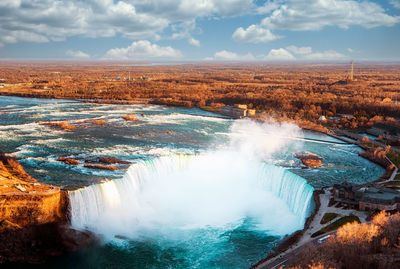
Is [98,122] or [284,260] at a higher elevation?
[98,122]

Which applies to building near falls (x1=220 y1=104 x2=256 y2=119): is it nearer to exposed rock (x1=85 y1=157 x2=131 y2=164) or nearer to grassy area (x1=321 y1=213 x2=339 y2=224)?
exposed rock (x1=85 y1=157 x2=131 y2=164)

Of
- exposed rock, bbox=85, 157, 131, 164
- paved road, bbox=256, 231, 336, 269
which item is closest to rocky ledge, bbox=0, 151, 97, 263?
exposed rock, bbox=85, 157, 131, 164

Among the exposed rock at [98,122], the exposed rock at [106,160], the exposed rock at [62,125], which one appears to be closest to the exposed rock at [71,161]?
the exposed rock at [106,160]

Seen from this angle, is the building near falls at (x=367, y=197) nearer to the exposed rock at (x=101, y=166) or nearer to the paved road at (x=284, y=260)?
the paved road at (x=284, y=260)

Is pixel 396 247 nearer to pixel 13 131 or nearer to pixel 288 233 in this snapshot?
pixel 288 233

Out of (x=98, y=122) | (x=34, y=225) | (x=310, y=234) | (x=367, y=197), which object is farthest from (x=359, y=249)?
(x=98, y=122)

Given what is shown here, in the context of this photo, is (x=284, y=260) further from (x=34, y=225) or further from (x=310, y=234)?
(x=34, y=225)
